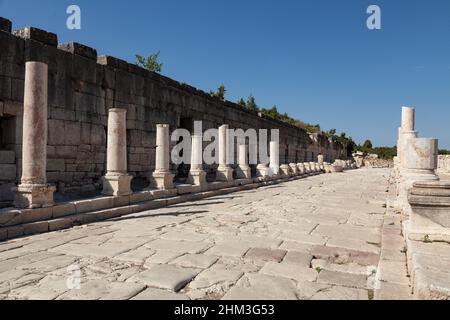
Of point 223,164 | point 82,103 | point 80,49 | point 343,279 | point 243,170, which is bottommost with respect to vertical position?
point 343,279

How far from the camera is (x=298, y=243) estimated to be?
16.7 ft

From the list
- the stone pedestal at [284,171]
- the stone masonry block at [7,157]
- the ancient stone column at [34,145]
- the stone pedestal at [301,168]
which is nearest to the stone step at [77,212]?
the ancient stone column at [34,145]

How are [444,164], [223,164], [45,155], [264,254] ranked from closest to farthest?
[264,254], [45,155], [223,164], [444,164]

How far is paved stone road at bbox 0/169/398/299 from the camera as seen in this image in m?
3.27

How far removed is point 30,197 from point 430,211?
6.02m

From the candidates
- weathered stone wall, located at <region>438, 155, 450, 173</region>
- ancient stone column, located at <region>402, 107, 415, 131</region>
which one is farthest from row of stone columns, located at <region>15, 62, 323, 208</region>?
weathered stone wall, located at <region>438, 155, 450, 173</region>

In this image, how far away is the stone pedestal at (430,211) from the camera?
4.19m

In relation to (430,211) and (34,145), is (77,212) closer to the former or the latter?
(34,145)

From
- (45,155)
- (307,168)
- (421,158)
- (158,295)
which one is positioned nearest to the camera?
(158,295)

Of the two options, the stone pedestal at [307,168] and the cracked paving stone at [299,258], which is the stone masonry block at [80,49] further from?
the stone pedestal at [307,168]

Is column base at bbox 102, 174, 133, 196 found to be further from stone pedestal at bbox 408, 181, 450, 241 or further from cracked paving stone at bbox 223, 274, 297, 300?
stone pedestal at bbox 408, 181, 450, 241

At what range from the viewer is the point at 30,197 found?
602 cm

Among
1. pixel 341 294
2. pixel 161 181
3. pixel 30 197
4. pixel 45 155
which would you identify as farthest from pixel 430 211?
pixel 161 181

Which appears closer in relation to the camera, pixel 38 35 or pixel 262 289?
pixel 262 289
